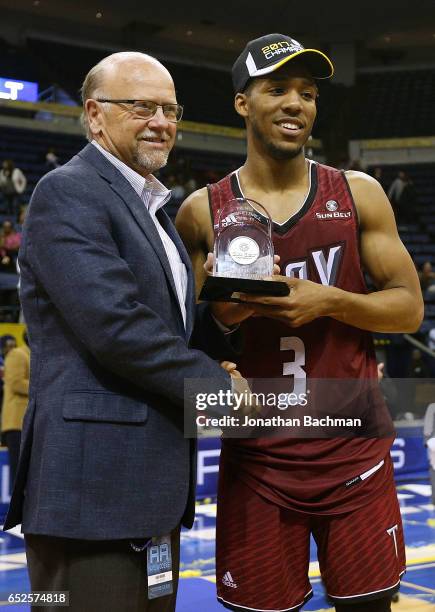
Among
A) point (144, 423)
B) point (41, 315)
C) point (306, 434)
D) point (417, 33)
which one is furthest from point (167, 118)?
point (417, 33)

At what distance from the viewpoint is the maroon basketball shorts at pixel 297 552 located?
2.13m

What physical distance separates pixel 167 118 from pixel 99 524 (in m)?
0.99

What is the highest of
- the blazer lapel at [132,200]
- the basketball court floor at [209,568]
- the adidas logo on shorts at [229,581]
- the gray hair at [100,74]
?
the gray hair at [100,74]

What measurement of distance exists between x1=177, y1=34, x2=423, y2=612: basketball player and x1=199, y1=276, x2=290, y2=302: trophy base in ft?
0.78

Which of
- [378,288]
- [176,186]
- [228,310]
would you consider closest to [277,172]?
[378,288]

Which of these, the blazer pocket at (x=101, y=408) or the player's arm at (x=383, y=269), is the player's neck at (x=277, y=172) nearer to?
the player's arm at (x=383, y=269)

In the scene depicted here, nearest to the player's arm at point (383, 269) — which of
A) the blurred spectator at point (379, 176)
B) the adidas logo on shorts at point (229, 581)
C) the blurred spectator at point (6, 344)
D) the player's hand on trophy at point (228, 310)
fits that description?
the player's hand on trophy at point (228, 310)

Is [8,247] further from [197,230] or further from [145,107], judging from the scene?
[145,107]

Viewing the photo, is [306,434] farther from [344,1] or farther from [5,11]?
[5,11]

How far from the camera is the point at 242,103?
7.63 feet

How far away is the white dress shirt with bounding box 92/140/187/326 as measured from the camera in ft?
6.27

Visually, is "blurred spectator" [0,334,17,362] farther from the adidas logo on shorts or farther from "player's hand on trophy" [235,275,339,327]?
"player's hand on trophy" [235,275,339,327]

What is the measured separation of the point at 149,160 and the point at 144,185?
0.06 m

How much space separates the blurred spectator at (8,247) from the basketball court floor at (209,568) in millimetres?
4865
